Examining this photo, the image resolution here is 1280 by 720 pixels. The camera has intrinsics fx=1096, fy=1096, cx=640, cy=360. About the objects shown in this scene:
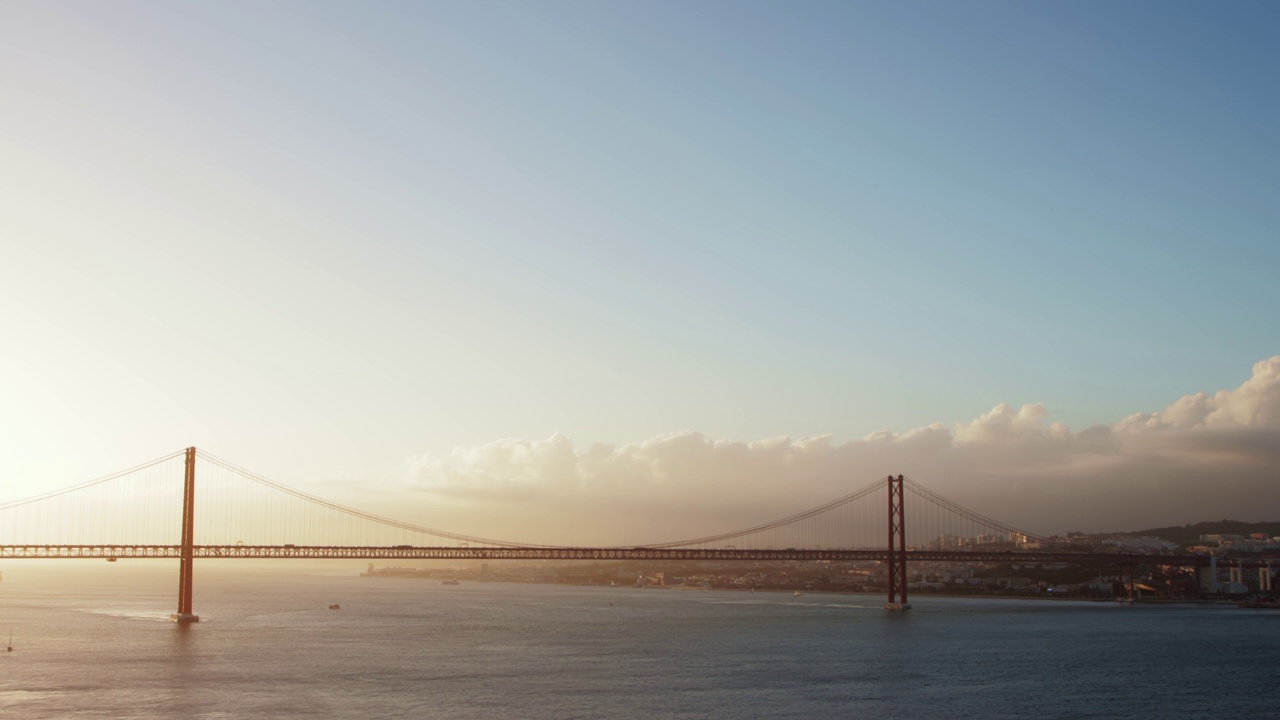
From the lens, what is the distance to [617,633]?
79438mm

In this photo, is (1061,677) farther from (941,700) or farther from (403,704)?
(403,704)

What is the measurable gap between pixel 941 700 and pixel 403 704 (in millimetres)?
21626

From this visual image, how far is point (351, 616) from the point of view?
341 feet

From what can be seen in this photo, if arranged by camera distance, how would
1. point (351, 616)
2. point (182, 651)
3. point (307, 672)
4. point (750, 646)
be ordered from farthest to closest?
1. point (351, 616)
2. point (750, 646)
3. point (182, 651)
4. point (307, 672)

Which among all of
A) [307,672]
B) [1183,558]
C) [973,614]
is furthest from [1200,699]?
[1183,558]

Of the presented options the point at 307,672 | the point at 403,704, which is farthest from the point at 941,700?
the point at 307,672

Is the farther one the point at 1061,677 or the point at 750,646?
the point at 750,646

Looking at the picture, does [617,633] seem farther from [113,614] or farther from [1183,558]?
[1183,558]

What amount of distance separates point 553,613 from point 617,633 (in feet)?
98.1

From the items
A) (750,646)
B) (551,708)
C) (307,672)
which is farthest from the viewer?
(750,646)

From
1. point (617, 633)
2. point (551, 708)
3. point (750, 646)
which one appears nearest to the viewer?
point (551, 708)

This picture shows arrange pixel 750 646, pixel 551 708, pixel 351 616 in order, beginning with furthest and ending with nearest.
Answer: pixel 351 616 < pixel 750 646 < pixel 551 708

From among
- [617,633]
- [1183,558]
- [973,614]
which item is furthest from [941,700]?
[1183,558]

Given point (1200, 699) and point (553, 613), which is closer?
point (1200, 699)
